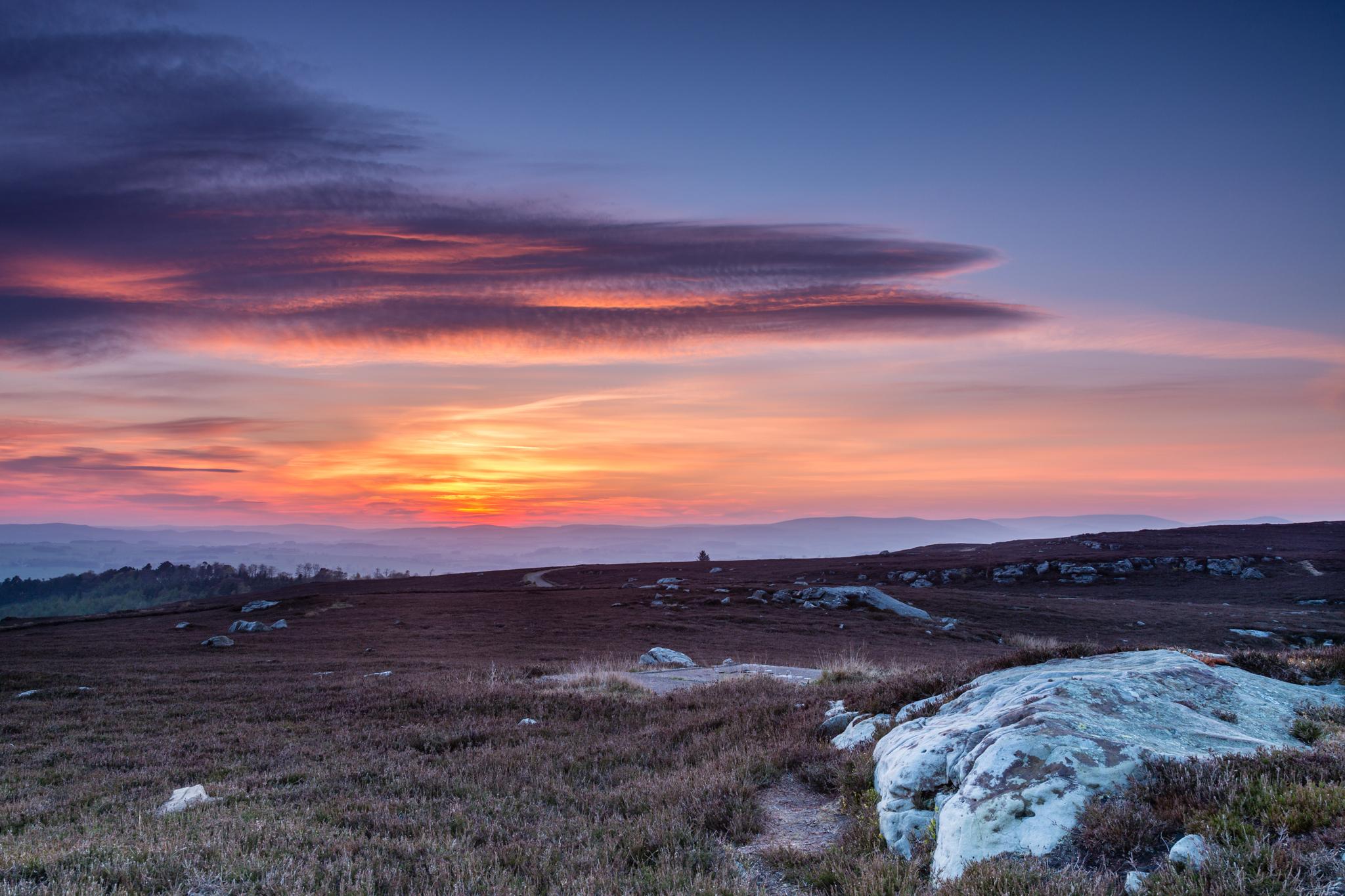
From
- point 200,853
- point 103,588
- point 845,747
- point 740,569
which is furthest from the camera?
point 103,588

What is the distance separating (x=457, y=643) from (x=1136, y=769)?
41656 millimetres

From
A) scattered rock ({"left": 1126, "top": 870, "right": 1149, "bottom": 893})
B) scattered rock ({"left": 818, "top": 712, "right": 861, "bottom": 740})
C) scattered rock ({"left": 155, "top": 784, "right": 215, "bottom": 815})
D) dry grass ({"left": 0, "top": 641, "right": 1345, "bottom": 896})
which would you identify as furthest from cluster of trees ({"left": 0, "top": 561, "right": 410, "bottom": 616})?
scattered rock ({"left": 1126, "top": 870, "right": 1149, "bottom": 893})

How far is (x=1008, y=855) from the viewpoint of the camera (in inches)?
215

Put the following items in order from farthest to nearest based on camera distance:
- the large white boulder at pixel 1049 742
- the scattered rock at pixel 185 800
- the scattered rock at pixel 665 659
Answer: the scattered rock at pixel 665 659 → the scattered rock at pixel 185 800 → the large white boulder at pixel 1049 742

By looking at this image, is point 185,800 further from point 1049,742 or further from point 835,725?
point 1049,742

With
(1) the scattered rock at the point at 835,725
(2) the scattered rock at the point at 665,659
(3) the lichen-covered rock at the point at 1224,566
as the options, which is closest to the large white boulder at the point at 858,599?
(2) the scattered rock at the point at 665,659

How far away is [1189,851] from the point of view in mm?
4855

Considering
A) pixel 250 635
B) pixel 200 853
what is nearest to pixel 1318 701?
pixel 200 853

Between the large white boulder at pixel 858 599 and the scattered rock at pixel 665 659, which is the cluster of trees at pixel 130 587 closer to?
the large white boulder at pixel 858 599

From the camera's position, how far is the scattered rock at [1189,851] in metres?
4.75

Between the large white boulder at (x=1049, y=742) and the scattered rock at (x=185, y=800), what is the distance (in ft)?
30.7

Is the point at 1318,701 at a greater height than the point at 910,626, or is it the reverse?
the point at 1318,701

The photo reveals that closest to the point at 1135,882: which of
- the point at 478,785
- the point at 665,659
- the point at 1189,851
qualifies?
the point at 1189,851

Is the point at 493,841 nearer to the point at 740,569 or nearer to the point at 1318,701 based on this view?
the point at 1318,701
